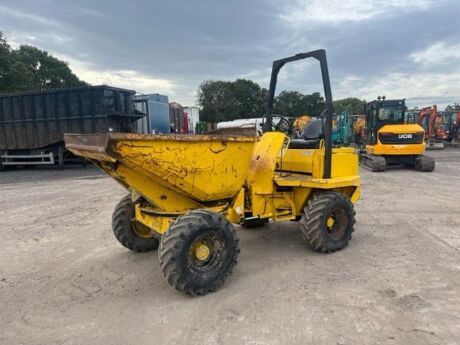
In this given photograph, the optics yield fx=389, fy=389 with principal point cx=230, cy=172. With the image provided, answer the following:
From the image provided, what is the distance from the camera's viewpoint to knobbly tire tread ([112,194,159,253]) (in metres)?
4.77

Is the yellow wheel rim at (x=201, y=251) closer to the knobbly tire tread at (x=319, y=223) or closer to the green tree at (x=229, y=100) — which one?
the knobbly tire tread at (x=319, y=223)

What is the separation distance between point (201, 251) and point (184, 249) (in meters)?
0.25

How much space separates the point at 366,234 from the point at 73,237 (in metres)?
4.35

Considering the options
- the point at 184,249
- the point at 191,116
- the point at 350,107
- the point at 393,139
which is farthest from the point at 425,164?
the point at 350,107

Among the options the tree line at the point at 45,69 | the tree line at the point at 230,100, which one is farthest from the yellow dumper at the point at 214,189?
the tree line at the point at 230,100

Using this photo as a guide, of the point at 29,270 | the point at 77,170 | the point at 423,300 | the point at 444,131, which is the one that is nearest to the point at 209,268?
the point at 423,300

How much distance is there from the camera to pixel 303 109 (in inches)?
356

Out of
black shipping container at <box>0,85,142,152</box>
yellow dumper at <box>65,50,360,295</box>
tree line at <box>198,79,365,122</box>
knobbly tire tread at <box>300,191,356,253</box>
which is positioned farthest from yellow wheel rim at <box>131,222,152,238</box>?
tree line at <box>198,79,365,122</box>

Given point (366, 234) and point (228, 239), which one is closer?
point (228, 239)

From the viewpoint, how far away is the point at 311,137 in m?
5.29

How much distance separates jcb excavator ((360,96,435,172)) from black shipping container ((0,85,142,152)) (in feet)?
27.7

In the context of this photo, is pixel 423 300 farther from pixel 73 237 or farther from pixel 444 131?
pixel 444 131

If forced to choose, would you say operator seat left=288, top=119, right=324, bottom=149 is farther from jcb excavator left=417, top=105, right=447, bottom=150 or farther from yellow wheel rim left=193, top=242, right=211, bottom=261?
jcb excavator left=417, top=105, right=447, bottom=150

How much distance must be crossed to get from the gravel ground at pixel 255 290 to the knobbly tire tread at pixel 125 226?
16 cm
